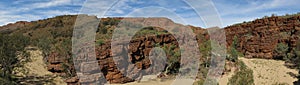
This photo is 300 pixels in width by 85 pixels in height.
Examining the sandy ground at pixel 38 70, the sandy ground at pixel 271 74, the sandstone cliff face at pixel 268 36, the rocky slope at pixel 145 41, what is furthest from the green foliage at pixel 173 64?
the sandstone cliff face at pixel 268 36

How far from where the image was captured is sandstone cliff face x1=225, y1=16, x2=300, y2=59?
42.0 m

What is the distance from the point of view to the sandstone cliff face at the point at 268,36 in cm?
4201

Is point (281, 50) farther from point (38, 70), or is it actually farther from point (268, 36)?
point (38, 70)

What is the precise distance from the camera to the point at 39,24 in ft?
228

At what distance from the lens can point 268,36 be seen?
44.6m

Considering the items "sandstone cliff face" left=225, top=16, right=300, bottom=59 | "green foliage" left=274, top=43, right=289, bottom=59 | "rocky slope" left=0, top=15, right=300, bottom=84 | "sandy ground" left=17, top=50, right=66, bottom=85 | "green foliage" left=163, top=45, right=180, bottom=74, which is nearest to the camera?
"sandy ground" left=17, top=50, right=66, bottom=85

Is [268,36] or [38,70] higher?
[268,36]

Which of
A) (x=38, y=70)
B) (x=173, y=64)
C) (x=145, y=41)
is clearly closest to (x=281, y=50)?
(x=173, y=64)

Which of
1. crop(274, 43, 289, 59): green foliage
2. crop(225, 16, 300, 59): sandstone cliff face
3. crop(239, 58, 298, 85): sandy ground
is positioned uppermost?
crop(225, 16, 300, 59): sandstone cliff face

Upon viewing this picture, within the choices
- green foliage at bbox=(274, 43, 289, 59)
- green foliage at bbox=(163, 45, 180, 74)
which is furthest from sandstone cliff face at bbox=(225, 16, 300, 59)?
green foliage at bbox=(163, 45, 180, 74)

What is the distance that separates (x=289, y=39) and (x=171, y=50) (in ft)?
65.2

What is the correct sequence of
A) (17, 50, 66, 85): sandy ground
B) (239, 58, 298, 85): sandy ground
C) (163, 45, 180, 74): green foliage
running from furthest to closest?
(163, 45, 180, 74): green foliage < (239, 58, 298, 85): sandy ground < (17, 50, 66, 85): sandy ground

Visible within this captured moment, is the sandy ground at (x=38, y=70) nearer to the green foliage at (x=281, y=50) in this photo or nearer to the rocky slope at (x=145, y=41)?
the rocky slope at (x=145, y=41)

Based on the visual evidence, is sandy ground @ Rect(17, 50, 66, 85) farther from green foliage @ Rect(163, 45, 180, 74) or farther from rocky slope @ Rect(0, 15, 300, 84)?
green foliage @ Rect(163, 45, 180, 74)
